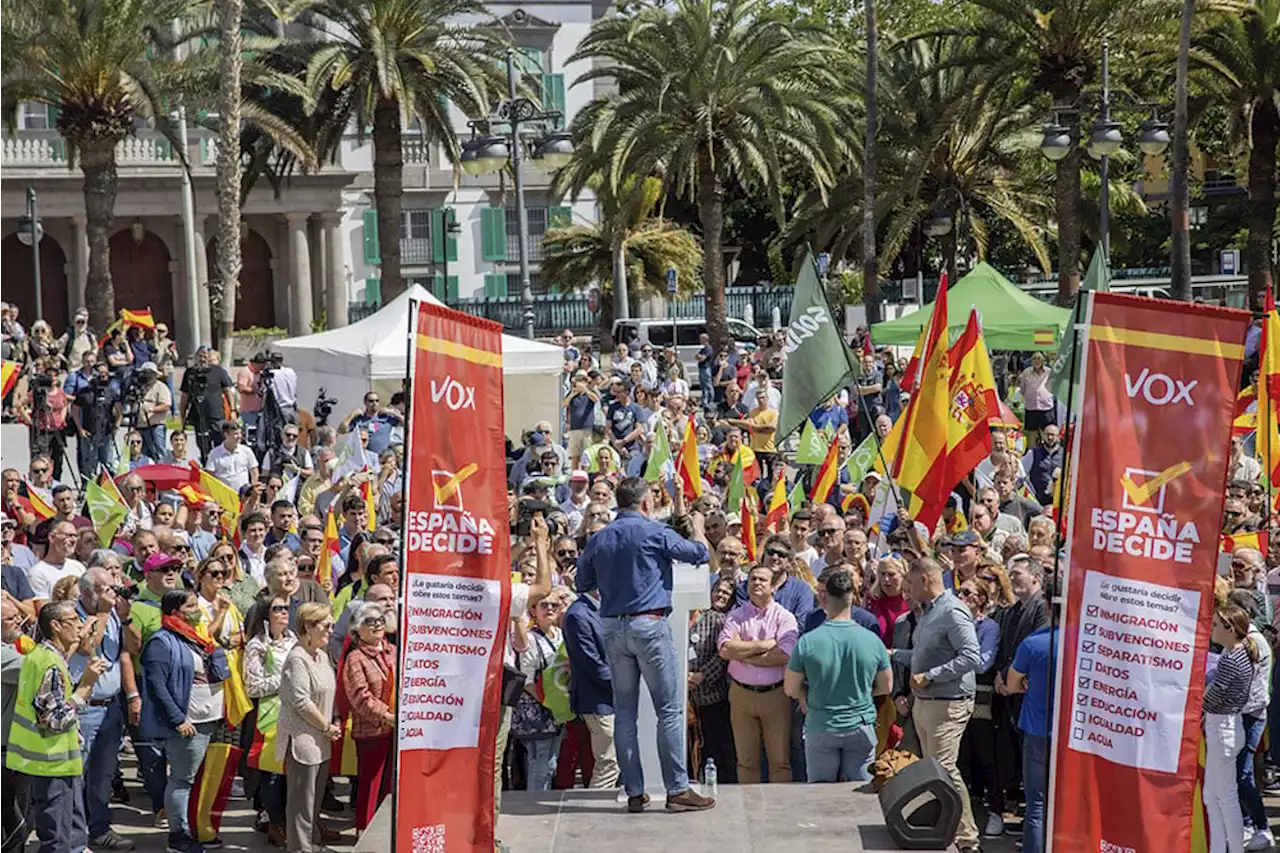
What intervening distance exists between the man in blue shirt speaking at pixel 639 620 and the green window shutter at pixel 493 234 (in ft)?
157

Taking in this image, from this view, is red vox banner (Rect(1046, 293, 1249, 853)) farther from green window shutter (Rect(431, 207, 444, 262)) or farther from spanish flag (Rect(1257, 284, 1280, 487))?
green window shutter (Rect(431, 207, 444, 262))

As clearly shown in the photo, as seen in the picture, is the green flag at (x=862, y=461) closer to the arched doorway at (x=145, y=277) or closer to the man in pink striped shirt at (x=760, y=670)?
the man in pink striped shirt at (x=760, y=670)

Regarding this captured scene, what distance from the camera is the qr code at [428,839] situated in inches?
321

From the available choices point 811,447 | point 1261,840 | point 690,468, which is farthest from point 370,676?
point 811,447

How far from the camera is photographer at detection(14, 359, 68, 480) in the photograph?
2256 cm

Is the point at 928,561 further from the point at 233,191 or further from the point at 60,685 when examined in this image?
the point at 233,191

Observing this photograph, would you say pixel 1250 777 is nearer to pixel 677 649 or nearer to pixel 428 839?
pixel 677 649

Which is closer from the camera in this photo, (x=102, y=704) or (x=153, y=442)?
(x=102, y=704)

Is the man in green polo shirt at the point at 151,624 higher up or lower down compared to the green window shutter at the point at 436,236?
lower down

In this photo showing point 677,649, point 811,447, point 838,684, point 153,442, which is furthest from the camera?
point 153,442

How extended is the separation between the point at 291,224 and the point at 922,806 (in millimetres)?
40850

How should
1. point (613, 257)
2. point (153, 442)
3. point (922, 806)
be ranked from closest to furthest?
point (922, 806)
point (153, 442)
point (613, 257)

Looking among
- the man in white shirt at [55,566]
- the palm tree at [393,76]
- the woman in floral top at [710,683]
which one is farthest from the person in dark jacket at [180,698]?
the palm tree at [393,76]

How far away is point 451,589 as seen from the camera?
8148 mm
